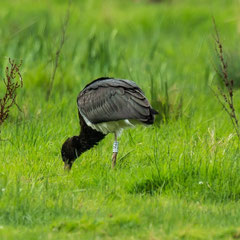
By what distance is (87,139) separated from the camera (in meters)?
6.57

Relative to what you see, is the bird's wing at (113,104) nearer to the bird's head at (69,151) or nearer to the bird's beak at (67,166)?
the bird's head at (69,151)

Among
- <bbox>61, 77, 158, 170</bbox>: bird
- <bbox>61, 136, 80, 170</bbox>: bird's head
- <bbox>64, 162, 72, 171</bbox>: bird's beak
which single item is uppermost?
<bbox>61, 77, 158, 170</bbox>: bird

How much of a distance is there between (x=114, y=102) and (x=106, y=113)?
14cm

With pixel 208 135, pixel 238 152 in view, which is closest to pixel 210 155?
pixel 238 152

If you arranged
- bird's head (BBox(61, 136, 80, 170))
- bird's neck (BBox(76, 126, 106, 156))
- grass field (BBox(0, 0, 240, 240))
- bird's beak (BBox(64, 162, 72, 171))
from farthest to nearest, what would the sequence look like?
bird's neck (BBox(76, 126, 106, 156))
bird's head (BBox(61, 136, 80, 170))
bird's beak (BBox(64, 162, 72, 171))
grass field (BBox(0, 0, 240, 240))

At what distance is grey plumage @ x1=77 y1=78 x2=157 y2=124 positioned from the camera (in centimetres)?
613

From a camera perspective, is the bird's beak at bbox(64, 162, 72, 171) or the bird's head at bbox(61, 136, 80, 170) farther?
the bird's head at bbox(61, 136, 80, 170)

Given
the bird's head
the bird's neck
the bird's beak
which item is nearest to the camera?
the bird's beak

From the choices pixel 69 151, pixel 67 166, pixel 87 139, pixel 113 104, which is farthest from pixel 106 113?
pixel 67 166

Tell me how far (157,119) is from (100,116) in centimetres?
111

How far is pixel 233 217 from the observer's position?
197 inches

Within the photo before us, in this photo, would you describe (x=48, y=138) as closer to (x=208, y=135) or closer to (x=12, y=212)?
(x=208, y=135)

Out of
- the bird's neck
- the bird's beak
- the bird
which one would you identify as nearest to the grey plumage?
the bird

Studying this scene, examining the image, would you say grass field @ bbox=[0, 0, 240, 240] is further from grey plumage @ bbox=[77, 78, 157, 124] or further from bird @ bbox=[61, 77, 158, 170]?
grey plumage @ bbox=[77, 78, 157, 124]
